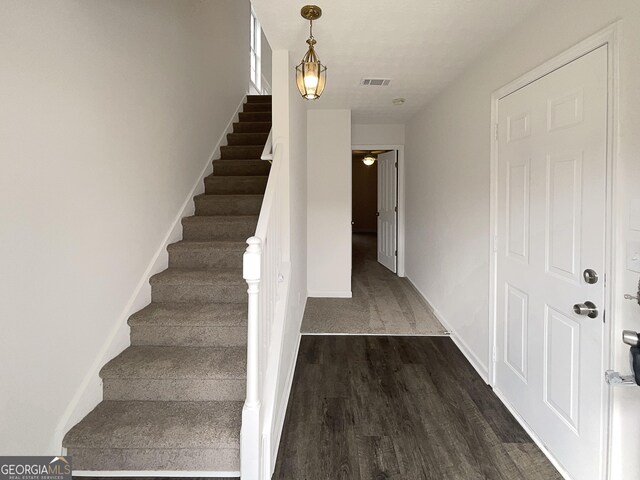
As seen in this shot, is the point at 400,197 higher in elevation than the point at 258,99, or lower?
lower

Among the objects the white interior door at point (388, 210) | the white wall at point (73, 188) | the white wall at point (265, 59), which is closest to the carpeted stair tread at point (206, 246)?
the white wall at point (73, 188)

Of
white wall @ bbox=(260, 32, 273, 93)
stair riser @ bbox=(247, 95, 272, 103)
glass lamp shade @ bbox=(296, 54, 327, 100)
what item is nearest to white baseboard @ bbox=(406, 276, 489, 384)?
glass lamp shade @ bbox=(296, 54, 327, 100)

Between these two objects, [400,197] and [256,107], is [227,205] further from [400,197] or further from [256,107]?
[400,197]

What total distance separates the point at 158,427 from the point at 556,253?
2.20m

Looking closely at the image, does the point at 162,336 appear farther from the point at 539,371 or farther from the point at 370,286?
the point at 370,286

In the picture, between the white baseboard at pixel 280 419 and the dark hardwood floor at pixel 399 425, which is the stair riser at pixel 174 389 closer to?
the white baseboard at pixel 280 419

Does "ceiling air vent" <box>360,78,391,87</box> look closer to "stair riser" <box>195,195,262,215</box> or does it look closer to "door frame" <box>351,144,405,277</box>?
"stair riser" <box>195,195,262,215</box>

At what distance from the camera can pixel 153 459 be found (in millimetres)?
1578

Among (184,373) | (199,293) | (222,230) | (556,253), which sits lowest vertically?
(184,373)

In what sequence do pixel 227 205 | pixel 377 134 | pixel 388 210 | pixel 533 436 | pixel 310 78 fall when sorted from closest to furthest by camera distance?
1. pixel 533 436
2. pixel 310 78
3. pixel 227 205
4. pixel 377 134
5. pixel 388 210

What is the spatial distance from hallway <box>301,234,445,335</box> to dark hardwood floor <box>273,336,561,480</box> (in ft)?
1.71

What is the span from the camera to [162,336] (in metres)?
2.06

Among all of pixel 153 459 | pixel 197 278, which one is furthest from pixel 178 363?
pixel 197 278

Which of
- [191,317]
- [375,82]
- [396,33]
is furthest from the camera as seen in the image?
[375,82]
